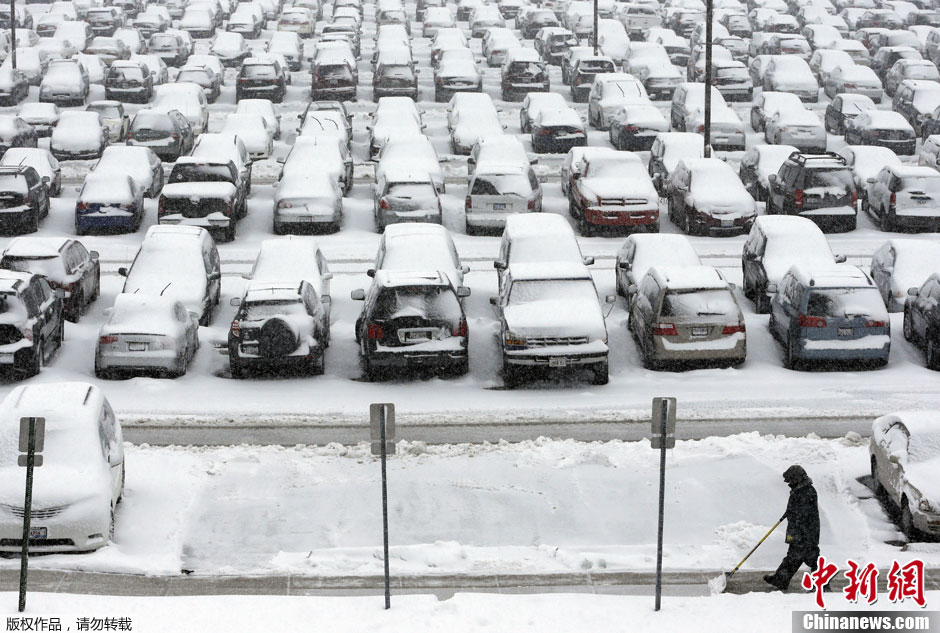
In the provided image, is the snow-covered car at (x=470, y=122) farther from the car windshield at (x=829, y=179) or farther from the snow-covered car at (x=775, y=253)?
the snow-covered car at (x=775, y=253)

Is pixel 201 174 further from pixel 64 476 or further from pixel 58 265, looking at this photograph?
pixel 64 476

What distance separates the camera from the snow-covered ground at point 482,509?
14.4m

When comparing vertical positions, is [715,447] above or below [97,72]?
above

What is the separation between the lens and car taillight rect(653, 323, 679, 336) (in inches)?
861

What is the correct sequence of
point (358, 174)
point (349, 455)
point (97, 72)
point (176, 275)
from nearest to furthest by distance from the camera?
1. point (349, 455)
2. point (176, 275)
3. point (358, 174)
4. point (97, 72)

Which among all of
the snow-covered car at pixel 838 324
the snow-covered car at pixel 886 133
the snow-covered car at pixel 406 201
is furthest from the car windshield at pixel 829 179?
the snow-covered car at pixel 838 324

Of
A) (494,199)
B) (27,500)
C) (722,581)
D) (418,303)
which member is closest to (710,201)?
(494,199)

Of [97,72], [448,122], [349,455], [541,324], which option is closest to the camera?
[349,455]

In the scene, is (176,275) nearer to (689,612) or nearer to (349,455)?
(349,455)

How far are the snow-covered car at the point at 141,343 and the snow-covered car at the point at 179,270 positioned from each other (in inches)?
52.6

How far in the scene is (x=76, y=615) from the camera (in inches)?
489

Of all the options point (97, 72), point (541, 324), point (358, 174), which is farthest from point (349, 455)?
point (97, 72)

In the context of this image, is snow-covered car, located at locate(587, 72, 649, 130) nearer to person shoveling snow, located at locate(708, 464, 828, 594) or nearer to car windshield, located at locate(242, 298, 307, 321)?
car windshield, located at locate(242, 298, 307, 321)

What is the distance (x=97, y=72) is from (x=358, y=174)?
17162 millimetres
